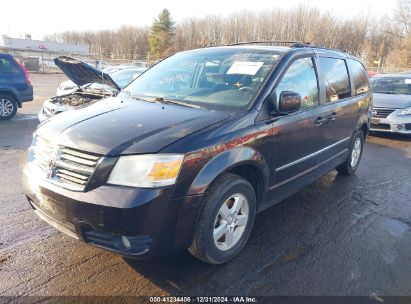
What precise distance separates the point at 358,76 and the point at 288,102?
9.00 feet

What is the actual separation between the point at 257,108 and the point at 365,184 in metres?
3.01

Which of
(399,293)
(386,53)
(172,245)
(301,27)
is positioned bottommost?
(399,293)

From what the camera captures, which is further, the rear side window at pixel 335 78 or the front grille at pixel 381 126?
the front grille at pixel 381 126

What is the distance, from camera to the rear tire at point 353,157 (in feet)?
17.3

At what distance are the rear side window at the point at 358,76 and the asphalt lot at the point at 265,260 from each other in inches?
67.6

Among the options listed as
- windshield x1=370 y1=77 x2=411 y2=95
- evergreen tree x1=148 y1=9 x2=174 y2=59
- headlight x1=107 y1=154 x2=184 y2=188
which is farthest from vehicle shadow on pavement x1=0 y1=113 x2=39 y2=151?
evergreen tree x1=148 y1=9 x2=174 y2=59

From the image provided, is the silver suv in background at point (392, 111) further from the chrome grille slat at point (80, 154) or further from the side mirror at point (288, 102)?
the chrome grille slat at point (80, 154)

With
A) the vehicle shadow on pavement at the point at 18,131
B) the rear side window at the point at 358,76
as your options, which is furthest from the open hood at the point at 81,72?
the rear side window at the point at 358,76

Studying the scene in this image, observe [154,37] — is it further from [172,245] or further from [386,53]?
[172,245]

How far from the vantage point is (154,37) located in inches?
2335

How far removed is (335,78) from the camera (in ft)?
14.5

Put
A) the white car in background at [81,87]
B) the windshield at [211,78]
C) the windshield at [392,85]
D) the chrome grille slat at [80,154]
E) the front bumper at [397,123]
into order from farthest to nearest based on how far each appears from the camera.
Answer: the windshield at [392,85], the front bumper at [397,123], the white car in background at [81,87], the windshield at [211,78], the chrome grille slat at [80,154]

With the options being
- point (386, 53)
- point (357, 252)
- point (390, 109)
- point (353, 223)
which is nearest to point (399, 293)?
point (357, 252)

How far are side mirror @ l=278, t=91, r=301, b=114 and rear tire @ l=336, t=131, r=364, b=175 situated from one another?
238 cm
